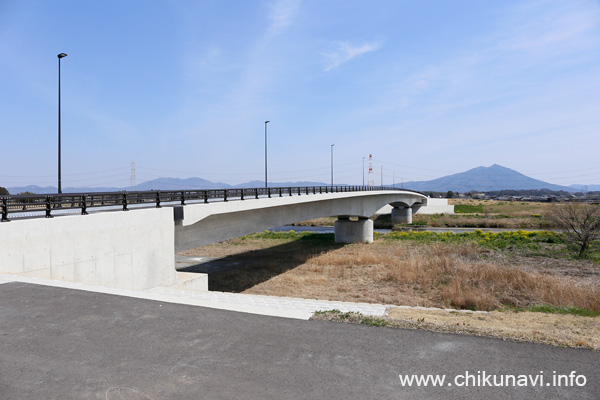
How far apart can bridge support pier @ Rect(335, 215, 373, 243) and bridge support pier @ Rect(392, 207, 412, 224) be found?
29279 millimetres

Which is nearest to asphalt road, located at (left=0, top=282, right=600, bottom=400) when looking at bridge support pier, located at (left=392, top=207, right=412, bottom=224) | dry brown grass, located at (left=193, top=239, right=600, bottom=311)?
dry brown grass, located at (left=193, top=239, right=600, bottom=311)

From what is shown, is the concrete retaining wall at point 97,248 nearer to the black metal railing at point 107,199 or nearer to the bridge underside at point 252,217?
the black metal railing at point 107,199

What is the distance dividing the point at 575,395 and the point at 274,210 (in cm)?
2379

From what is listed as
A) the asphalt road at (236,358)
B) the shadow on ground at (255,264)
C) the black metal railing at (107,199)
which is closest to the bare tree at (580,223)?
the shadow on ground at (255,264)

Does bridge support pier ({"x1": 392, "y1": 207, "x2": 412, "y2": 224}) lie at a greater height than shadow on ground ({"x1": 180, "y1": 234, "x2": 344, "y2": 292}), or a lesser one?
greater

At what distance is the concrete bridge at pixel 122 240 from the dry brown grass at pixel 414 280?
4.79 metres

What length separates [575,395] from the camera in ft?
16.2

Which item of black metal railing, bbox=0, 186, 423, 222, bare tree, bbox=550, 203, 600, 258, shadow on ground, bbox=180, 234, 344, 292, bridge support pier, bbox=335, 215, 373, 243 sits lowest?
shadow on ground, bbox=180, 234, 344, 292

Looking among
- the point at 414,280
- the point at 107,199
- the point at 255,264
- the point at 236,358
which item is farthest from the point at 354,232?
the point at 236,358

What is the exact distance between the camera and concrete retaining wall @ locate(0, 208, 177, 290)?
35.6 ft

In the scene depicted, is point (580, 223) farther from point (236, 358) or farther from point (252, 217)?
point (236, 358)

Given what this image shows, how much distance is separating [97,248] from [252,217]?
41.5 feet

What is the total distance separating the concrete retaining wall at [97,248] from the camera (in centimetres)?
1084

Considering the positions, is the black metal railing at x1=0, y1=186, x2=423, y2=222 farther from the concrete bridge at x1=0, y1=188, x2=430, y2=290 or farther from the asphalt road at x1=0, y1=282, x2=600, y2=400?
the asphalt road at x1=0, y1=282, x2=600, y2=400
